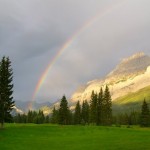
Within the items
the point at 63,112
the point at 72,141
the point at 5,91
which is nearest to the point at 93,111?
the point at 63,112

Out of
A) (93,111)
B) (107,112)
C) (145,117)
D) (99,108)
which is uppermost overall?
(99,108)

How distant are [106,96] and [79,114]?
2523cm

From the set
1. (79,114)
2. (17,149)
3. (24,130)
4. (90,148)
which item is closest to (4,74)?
(24,130)

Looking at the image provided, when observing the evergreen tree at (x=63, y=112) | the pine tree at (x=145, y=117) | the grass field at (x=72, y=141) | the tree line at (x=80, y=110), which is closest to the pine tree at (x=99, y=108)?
the tree line at (x=80, y=110)

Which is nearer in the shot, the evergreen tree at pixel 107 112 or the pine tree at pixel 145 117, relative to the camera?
the evergreen tree at pixel 107 112

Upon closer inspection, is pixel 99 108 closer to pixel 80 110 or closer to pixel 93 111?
pixel 93 111

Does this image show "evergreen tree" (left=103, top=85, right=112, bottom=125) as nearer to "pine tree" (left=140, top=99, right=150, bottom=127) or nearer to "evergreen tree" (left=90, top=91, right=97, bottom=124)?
"evergreen tree" (left=90, top=91, right=97, bottom=124)

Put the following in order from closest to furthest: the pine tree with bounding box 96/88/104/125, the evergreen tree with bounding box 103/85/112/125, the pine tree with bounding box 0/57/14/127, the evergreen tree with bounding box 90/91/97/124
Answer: the pine tree with bounding box 0/57/14/127 → the evergreen tree with bounding box 103/85/112/125 → the evergreen tree with bounding box 90/91/97/124 → the pine tree with bounding box 96/88/104/125

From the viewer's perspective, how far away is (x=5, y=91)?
82.6 metres

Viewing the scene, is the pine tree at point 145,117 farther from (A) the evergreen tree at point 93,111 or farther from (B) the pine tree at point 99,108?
→ (A) the evergreen tree at point 93,111

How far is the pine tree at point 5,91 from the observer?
8194 cm

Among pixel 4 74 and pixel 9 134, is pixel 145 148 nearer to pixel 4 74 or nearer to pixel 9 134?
pixel 9 134

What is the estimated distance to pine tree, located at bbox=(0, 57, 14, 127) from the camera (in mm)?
81938

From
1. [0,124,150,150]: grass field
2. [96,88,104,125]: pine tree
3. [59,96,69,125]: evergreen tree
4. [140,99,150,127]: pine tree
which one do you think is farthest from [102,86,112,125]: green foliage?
[0,124,150,150]: grass field
